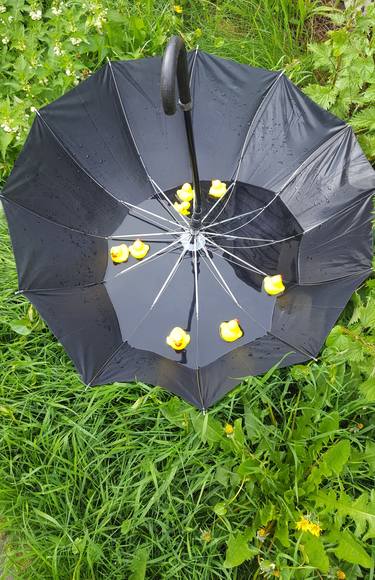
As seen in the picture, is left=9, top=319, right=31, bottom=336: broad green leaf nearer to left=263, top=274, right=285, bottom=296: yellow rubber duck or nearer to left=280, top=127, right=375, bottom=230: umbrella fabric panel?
left=263, top=274, right=285, bottom=296: yellow rubber duck

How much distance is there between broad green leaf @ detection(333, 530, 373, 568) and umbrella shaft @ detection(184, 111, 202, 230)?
1341mm

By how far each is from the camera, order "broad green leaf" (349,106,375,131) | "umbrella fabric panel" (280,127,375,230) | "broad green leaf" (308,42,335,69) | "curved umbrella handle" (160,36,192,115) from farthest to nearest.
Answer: "broad green leaf" (308,42,335,69)
"broad green leaf" (349,106,375,131)
"umbrella fabric panel" (280,127,375,230)
"curved umbrella handle" (160,36,192,115)

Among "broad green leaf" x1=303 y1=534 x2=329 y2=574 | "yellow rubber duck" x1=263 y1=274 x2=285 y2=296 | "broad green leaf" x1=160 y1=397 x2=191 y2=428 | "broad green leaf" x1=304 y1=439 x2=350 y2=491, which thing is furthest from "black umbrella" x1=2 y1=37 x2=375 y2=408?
"broad green leaf" x1=303 y1=534 x2=329 y2=574

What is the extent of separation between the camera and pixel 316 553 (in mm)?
1809

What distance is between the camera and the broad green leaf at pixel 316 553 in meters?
1.78

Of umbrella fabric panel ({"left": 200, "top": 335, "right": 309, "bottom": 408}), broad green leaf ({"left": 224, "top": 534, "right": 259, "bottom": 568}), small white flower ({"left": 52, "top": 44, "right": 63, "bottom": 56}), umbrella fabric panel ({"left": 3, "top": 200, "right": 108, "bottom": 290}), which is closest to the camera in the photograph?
broad green leaf ({"left": 224, "top": 534, "right": 259, "bottom": 568})

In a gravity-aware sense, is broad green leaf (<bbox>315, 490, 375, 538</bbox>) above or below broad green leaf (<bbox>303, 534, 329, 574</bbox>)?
above

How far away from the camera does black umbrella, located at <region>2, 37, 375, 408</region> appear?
2.08 m

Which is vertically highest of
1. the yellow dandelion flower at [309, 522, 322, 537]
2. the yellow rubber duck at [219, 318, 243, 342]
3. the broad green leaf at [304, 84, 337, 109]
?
the broad green leaf at [304, 84, 337, 109]

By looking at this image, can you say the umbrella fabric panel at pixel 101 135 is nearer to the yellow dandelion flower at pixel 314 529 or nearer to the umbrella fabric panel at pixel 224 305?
the umbrella fabric panel at pixel 224 305

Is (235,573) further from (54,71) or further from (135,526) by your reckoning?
(54,71)

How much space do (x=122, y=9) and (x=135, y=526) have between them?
3181mm

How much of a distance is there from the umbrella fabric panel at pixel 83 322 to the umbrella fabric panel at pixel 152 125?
2.24ft

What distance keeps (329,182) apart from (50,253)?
1.31 meters
